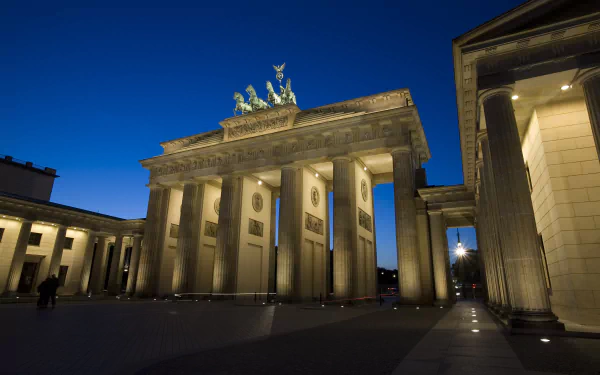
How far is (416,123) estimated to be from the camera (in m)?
25.5

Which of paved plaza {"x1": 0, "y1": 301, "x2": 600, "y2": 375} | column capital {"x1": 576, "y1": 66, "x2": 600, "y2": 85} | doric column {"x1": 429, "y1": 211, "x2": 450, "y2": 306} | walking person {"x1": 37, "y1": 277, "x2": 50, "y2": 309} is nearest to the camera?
paved plaza {"x1": 0, "y1": 301, "x2": 600, "y2": 375}

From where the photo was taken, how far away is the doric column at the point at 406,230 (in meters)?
21.9

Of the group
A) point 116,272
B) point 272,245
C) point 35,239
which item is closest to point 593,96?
point 272,245

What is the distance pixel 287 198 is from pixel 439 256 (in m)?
12.0

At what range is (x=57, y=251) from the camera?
3919cm

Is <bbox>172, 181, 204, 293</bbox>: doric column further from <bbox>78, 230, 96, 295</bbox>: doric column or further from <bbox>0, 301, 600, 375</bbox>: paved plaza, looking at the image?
<bbox>0, 301, 600, 375</bbox>: paved plaza

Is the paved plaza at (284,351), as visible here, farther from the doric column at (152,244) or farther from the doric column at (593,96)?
the doric column at (152,244)

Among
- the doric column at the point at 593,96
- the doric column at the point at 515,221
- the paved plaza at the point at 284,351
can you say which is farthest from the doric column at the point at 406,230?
the doric column at the point at 593,96

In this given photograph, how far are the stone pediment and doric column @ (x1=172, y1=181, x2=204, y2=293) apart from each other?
248 inches

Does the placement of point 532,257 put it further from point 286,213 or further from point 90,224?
point 90,224

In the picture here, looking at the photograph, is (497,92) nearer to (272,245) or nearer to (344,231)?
(344,231)

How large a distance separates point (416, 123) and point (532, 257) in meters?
17.2

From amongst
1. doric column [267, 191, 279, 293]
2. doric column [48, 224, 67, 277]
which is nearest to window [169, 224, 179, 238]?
doric column [267, 191, 279, 293]

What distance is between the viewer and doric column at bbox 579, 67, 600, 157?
9.68 m
